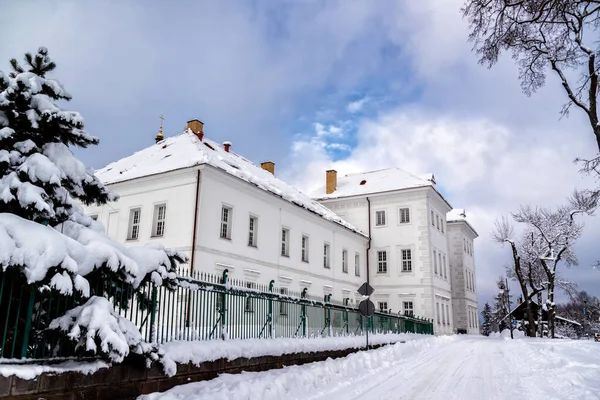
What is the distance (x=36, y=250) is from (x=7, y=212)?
0.97m

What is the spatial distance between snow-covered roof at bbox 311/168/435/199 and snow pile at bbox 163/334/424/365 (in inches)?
1091

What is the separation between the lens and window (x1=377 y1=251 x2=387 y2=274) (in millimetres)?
40875

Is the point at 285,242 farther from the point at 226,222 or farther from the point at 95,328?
the point at 95,328

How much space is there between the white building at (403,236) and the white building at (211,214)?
990 centimetres

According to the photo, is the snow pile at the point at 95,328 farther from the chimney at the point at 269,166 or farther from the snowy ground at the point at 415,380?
the chimney at the point at 269,166

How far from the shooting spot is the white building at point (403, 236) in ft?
129

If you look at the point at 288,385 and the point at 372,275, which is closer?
the point at 288,385

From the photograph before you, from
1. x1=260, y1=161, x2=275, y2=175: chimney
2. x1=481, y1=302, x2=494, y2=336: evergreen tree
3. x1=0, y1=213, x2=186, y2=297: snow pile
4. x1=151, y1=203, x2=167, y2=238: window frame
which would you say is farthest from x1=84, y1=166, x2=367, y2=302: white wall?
x1=481, y1=302, x2=494, y2=336: evergreen tree

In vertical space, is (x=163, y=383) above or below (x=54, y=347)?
below

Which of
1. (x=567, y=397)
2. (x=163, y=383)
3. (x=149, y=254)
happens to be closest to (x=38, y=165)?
(x=149, y=254)

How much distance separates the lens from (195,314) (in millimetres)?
9617

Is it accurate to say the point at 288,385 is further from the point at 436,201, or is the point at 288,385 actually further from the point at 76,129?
the point at 436,201

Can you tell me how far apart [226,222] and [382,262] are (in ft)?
66.3

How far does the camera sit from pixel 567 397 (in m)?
9.16
